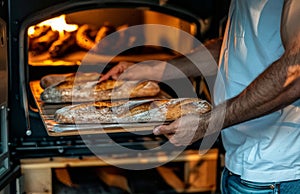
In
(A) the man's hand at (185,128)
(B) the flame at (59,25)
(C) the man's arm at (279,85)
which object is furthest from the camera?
(B) the flame at (59,25)

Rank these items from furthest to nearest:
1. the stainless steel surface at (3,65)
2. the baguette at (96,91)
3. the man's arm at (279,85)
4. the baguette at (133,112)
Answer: the baguette at (96,91) < the stainless steel surface at (3,65) < the baguette at (133,112) < the man's arm at (279,85)

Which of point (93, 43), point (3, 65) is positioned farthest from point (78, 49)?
point (3, 65)

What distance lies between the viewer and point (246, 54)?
1504 millimetres

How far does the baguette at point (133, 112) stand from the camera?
149 centimetres

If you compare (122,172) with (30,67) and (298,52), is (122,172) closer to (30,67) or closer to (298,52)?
(30,67)

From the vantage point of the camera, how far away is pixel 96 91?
70.9 inches

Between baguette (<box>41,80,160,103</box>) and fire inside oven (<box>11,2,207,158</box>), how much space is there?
53mm

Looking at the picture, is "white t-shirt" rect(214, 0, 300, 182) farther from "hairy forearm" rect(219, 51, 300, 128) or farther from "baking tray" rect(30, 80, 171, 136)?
"baking tray" rect(30, 80, 171, 136)

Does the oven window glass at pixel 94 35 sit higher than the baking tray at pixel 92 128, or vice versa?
the oven window glass at pixel 94 35

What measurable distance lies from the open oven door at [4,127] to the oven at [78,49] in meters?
0.01

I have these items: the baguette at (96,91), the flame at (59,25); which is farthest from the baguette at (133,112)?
the flame at (59,25)

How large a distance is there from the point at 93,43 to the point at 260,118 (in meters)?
0.87

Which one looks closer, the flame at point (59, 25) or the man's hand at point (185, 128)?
the man's hand at point (185, 128)

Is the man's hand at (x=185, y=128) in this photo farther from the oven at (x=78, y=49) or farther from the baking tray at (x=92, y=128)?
the oven at (x=78, y=49)
